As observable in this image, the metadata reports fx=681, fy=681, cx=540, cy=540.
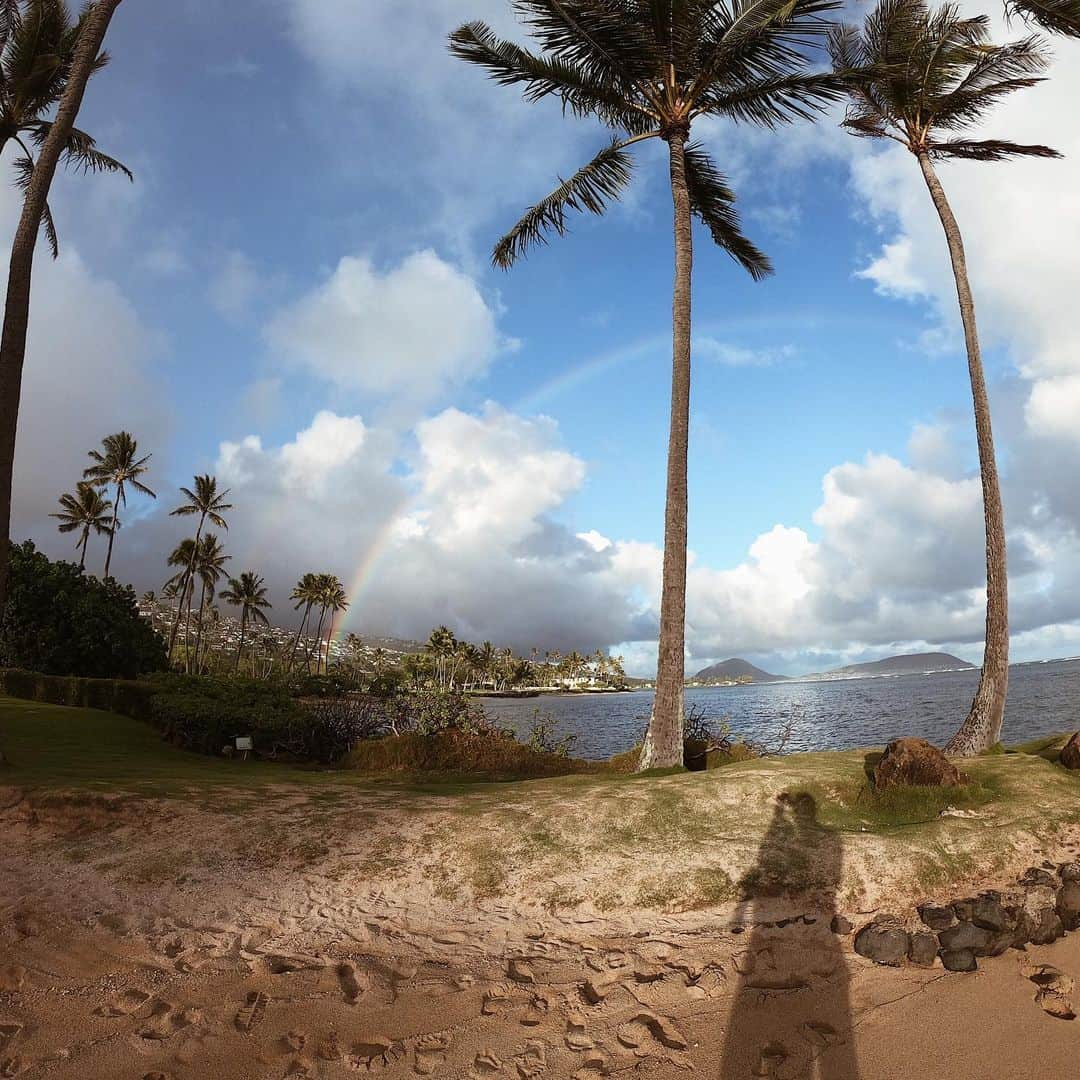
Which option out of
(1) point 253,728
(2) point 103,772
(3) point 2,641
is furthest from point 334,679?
(2) point 103,772

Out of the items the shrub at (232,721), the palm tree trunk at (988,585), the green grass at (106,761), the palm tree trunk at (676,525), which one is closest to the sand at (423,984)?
the green grass at (106,761)

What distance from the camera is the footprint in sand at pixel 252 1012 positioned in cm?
416

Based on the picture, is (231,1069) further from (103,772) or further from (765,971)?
(103,772)

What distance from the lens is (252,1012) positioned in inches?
169

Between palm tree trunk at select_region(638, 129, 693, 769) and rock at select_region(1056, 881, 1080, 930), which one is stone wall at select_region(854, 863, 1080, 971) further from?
palm tree trunk at select_region(638, 129, 693, 769)

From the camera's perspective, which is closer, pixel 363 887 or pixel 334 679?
pixel 363 887

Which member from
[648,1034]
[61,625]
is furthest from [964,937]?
[61,625]

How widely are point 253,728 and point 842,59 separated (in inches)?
824

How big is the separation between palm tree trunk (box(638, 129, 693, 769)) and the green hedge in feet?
53.1

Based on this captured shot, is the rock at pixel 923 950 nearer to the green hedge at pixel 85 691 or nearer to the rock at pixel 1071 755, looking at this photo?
the rock at pixel 1071 755

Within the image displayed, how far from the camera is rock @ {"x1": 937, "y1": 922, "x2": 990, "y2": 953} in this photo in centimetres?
512

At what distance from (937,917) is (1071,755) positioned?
5.48m

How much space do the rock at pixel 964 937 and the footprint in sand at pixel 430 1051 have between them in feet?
12.4

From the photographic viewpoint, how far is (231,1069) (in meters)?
3.75
